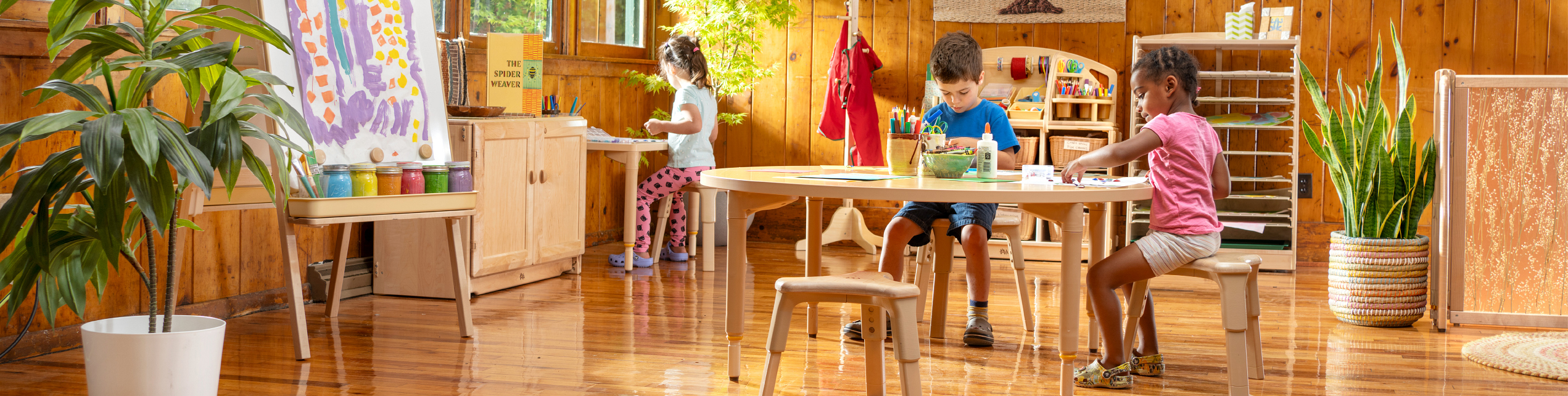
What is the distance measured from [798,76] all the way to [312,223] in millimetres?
3241

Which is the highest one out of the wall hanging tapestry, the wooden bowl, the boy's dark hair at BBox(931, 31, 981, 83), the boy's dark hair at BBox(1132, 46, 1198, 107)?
the wall hanging tapestry

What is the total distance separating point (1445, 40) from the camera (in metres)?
4.95

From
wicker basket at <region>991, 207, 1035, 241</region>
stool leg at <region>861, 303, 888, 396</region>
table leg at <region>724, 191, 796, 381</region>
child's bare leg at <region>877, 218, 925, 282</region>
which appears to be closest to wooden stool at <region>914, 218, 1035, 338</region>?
child's bare leg at <region>877, 218, 925, 282</region>

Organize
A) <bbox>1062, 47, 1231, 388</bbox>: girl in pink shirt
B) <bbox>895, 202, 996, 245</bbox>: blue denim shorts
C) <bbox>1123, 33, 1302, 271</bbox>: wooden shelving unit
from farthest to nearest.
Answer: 1. <bbox>1123, 33, 1302, 271</bbox>: wooden shelving unit
2. <bbox>895, 202, 996, 245</bbox>: blue denim shorts
3. <bbox>1062, 47, 1231, 388</bbox>: girl in pink shirt

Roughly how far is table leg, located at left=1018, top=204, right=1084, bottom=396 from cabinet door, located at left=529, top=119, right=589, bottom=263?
232 centimetres

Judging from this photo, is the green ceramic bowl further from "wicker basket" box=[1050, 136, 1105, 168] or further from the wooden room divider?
"wicker basket" box=[1050, 136, 1105, 168]

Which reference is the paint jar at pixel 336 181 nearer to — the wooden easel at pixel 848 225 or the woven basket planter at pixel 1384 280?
the wooden easel at pixel 848 225

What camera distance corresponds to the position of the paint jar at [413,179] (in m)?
2.96

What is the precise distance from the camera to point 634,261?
185 inches

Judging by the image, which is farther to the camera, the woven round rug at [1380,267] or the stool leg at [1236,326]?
the woven round rug at [1380,267]

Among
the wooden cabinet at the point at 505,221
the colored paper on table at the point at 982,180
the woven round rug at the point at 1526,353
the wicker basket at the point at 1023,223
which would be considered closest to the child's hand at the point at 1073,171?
the colored paper on table at the point at 982,180

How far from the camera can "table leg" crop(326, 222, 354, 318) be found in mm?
3322

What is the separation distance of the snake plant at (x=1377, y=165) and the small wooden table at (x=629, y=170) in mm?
2427

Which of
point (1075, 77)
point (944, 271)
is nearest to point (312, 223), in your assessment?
point (944, 271)
